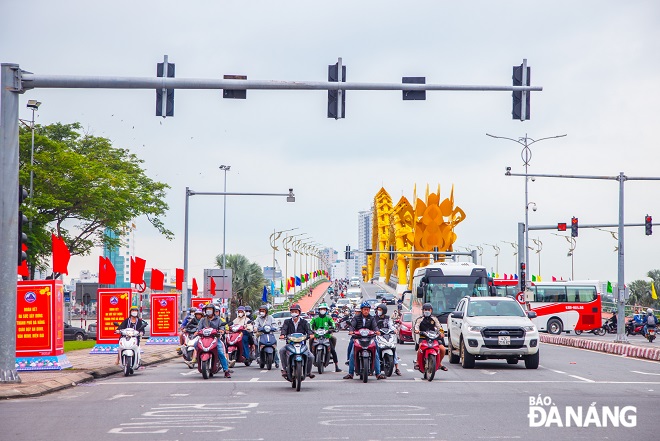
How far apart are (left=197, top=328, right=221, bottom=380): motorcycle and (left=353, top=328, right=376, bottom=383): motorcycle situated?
3186mm

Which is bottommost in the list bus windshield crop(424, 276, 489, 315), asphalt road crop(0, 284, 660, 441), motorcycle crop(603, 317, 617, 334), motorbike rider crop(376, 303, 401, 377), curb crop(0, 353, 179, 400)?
motorcycle crop(603, 317, 617, 334)

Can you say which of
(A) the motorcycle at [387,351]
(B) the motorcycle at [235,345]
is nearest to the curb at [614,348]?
(A) the motorcycle at [387,351]

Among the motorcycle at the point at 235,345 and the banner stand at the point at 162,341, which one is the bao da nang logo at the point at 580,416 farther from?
the banner stand at the point at 162,341

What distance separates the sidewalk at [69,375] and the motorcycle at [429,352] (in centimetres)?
718

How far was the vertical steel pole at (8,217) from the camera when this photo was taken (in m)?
18.3

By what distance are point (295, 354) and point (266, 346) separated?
18.6 feet

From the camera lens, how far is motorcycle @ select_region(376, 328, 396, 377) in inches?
A: 831

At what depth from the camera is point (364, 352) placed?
1984 centimetres

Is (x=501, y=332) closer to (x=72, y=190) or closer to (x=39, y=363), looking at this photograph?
(x=39, y=363)

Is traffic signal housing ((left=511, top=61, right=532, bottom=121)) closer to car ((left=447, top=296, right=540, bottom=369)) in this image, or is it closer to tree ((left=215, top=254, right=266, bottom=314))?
car ((left=447, top=296, right=540, bottom=369))

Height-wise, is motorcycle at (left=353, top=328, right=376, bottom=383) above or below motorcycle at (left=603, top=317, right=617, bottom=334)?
above

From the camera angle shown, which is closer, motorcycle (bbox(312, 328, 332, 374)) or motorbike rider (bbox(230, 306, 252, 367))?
motorcycle (bbox(312, 328, 332, 374))

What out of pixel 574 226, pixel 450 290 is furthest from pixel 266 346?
pixel 574 226

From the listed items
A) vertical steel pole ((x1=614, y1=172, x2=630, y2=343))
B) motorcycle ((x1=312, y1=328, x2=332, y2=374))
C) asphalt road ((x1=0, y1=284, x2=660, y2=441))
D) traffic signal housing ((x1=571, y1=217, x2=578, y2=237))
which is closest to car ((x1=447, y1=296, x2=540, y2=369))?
asphalt road ((x1=0, y1=284, x2=660, y2=441))
